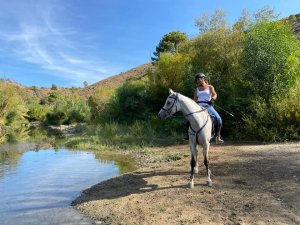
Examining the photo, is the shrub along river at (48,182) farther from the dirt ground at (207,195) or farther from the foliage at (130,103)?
the foliage at (130,103)

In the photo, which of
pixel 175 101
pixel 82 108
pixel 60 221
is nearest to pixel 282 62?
pixel 175 101

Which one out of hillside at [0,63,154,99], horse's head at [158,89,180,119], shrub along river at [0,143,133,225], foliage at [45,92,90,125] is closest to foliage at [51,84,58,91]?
hillside at [0,63,154,99]

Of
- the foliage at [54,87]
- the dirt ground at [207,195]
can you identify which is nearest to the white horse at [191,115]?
the dirt ground at [207,195]

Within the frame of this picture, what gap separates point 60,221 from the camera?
739 centimetres

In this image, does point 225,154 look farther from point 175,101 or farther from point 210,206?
point 210,206

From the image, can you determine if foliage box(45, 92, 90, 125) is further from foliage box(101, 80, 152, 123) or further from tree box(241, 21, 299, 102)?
tree box(241, 21, 299, 102)

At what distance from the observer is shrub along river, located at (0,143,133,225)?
7855 millimetres

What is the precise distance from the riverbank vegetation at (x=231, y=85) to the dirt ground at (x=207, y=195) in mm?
3572

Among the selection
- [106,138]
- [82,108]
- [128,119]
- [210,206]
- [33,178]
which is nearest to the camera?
[210,206]

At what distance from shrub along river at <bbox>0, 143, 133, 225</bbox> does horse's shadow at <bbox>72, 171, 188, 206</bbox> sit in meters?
0.46

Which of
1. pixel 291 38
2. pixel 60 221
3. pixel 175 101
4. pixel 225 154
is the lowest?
pixel 60 221

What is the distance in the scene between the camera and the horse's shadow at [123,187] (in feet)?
28.7

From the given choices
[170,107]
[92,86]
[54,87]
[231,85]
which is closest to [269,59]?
[231,85]

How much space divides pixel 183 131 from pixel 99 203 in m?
11.8
